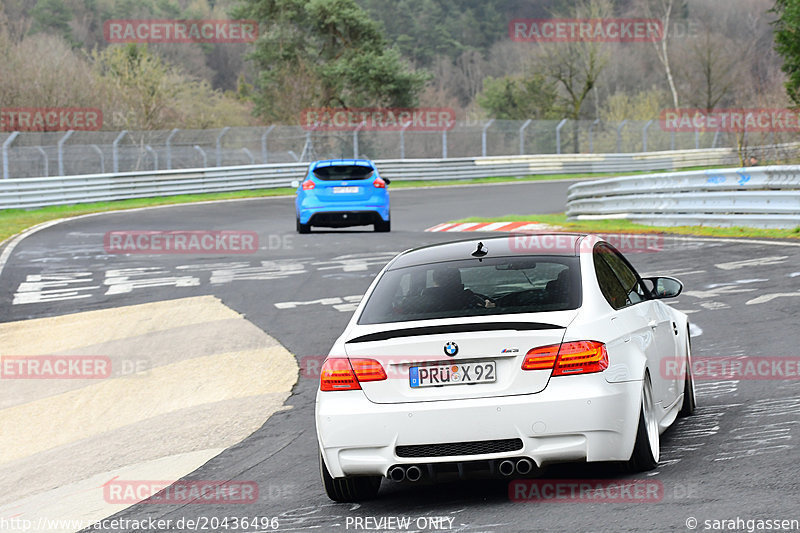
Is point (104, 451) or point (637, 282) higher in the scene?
point (637, 282)

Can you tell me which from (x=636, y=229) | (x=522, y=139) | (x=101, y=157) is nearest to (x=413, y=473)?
(x=636, y=229)

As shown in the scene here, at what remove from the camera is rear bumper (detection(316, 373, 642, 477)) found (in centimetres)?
568

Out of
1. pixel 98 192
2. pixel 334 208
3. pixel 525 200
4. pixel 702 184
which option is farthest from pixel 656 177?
pixel 98 192

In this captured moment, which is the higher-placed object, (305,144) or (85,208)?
(305,144)

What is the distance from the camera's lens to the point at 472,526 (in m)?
5.50

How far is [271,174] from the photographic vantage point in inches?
1794

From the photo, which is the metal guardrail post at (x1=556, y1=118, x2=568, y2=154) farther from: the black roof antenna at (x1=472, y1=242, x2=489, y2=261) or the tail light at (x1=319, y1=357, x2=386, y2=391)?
the tail light at (x1=319, y1=357, x2=386, y2=391)

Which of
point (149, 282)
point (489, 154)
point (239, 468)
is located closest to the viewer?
point (239, 468)

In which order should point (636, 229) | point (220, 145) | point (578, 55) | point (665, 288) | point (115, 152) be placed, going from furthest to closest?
point (578, 55) < point (220, 145) < point (115, 152) < point (636, 229) < point (665, 288)

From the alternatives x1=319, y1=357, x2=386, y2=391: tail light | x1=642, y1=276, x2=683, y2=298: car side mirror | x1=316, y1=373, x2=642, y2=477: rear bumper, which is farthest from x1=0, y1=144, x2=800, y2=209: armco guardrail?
x1=316, y1=373, x2=642, y2=477: rear bumper

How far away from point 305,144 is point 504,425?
43149mm

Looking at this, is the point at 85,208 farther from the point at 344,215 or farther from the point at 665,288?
the point at 665,288

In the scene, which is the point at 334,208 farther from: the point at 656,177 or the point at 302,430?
the point at 302,430

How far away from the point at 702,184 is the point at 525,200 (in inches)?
600
